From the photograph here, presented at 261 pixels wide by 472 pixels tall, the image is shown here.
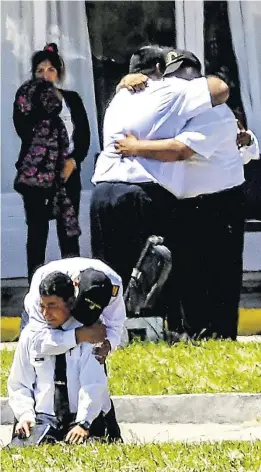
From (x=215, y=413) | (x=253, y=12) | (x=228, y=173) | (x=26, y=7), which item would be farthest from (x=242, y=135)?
(x=215, y=413)

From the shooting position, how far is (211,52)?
9.51 m

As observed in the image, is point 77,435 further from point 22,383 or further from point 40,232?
point 40,232

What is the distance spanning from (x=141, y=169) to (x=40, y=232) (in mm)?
1158

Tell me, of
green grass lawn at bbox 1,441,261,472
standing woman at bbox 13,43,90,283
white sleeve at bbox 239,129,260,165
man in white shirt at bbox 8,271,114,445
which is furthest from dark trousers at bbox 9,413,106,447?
standing woman at bbox 13,43,90,283

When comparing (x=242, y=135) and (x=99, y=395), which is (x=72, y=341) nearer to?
(x=99, y=395)

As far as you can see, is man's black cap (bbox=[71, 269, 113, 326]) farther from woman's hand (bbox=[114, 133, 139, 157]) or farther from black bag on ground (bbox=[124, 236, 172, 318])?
woman's hand (bbox=[114, 133, 139, 157])

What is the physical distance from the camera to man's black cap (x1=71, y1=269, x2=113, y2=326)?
6285mm

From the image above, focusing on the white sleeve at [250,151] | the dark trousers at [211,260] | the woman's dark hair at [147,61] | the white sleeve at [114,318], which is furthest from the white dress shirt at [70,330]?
the white sleeve at [250,151]

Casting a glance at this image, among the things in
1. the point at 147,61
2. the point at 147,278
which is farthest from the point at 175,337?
the point at 147,61

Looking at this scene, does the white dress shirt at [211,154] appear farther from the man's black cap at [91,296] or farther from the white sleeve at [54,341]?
the white sleeve at [54,341]

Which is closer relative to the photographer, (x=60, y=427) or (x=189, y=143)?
(x=60, y=427)

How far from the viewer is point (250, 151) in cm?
914

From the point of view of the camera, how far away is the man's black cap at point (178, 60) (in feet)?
29.2

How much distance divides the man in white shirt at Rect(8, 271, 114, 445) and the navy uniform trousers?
94.6 inches
